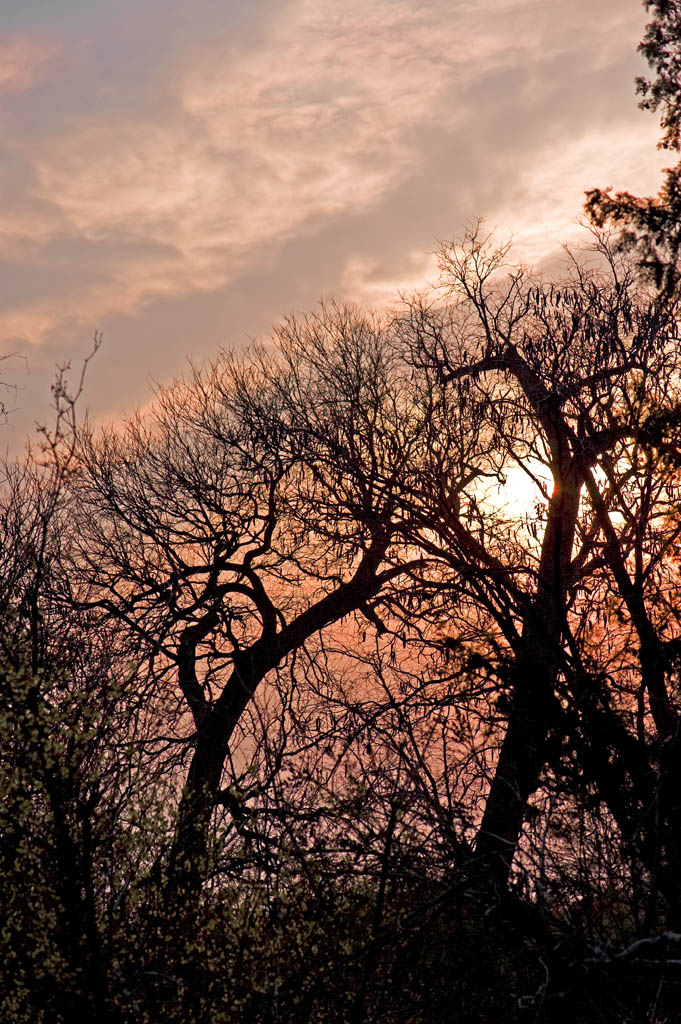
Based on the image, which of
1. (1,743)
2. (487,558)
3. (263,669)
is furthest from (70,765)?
(263,669)

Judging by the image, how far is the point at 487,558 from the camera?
13797mm

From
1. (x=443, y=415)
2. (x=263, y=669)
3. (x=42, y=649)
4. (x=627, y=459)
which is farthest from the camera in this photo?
(x=263, y=669)

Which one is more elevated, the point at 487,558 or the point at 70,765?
the point at 487,558

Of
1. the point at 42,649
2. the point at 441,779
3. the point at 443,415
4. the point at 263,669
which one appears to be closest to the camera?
the point at 42,649

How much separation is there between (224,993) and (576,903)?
12.0 feet

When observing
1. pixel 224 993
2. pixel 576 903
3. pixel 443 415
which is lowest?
pixel 224 993

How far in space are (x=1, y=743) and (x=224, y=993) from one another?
10.5 ft

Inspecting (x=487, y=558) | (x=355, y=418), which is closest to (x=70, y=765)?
(x=487, y=558)

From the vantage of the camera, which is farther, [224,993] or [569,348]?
[569,348]

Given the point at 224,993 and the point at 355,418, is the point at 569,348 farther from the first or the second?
the point at 224,993

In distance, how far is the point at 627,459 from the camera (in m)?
13.2

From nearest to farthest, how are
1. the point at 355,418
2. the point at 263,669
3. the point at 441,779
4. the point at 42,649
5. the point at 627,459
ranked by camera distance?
the point at 42,649, the point at 441,779, the point at 627,459, the point at 355,418, the point at 263,669

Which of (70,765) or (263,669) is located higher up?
(263,669)

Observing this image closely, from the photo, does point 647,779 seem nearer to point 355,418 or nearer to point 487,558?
point 487,558
